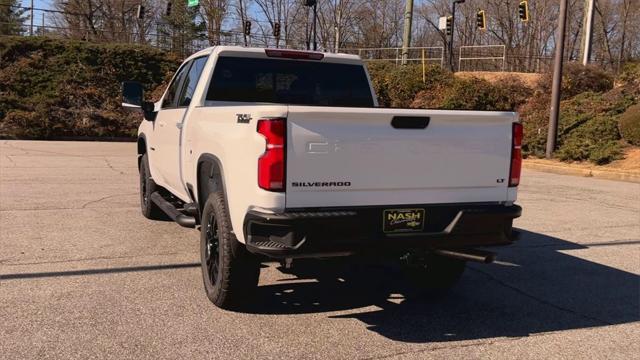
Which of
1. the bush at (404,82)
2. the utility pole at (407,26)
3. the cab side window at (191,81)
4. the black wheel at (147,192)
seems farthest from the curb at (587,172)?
the utility pole at (407,26)

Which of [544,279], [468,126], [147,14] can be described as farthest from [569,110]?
[147,14]

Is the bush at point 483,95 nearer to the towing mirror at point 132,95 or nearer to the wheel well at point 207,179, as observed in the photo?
the towing mirror at point 132,95

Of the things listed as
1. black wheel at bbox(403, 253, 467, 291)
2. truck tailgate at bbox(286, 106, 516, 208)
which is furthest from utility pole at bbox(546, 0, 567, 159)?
truck tailgate at bbox(286, 106, 516, 208)

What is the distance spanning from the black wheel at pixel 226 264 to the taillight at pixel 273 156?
0.69 m

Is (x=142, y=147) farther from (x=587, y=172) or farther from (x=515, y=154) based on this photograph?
(x=587, y=172)

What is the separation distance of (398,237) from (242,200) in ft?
3.51

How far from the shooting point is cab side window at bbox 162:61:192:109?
6.78 metres

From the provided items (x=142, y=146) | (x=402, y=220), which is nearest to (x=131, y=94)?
(x=142, y=146)

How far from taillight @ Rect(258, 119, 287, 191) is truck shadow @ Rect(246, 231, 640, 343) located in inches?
32.8

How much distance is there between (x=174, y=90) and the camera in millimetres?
6930

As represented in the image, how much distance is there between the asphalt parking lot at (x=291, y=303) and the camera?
4000mm

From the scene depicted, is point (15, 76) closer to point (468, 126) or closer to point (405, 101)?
point (405, 101)

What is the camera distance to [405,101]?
89.5 feet

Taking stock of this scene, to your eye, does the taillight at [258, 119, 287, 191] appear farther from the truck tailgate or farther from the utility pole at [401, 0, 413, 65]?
the utility pole at [401, 0, 413, 65]
